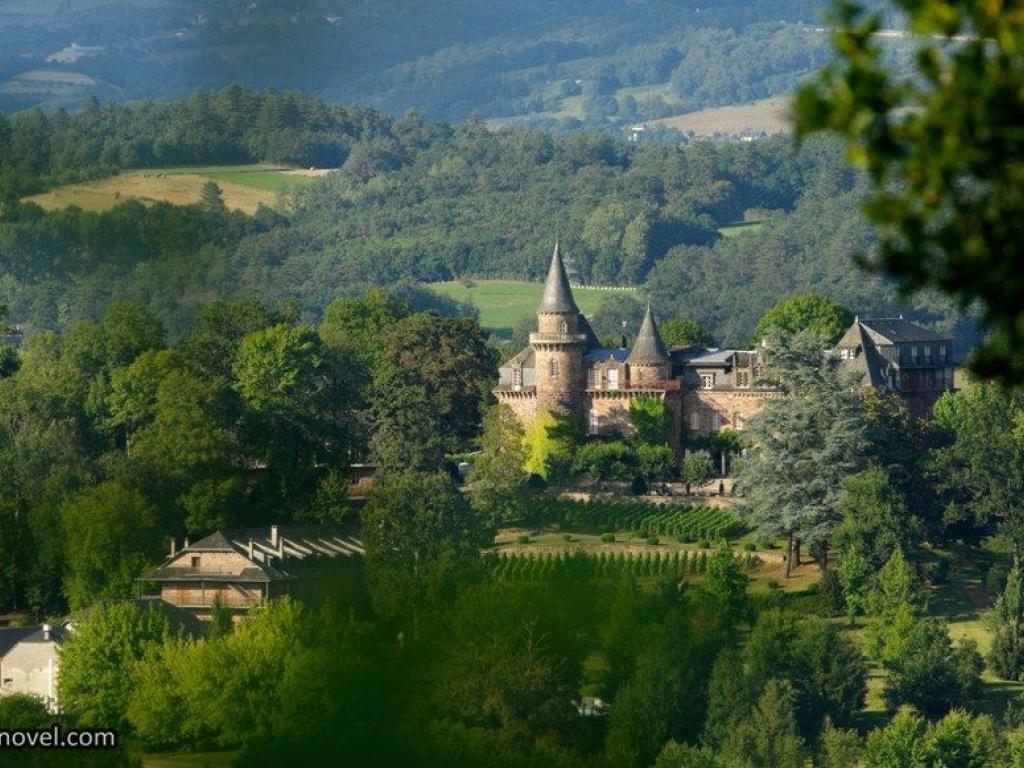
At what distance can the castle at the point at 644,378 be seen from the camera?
6556cm

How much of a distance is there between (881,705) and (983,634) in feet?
14.8

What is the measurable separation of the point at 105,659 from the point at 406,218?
102 metres

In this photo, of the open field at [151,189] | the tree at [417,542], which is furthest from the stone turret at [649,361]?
the open field at [151,189]

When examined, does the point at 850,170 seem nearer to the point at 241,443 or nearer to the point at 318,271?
the point at 318,271

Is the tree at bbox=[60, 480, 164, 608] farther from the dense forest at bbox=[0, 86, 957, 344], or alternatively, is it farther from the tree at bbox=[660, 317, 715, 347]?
the tree at bbox=[660, 317, 715, 347]

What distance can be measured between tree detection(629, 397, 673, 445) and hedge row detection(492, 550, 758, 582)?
23.6 ft

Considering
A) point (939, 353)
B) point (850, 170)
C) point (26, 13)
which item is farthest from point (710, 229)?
point (939, 353)

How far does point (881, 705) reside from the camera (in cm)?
5044

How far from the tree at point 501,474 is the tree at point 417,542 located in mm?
766

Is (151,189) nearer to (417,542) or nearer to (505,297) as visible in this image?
(417,542)

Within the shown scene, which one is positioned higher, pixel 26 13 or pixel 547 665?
pixel 26 13

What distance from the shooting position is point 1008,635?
173 feet

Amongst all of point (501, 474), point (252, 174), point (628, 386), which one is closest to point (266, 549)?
point (501, 474)

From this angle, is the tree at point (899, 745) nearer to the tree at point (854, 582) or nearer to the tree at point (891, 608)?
the tree at point (891, 608)
